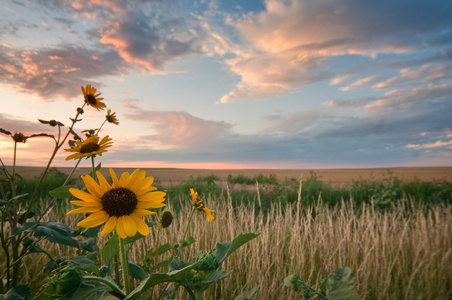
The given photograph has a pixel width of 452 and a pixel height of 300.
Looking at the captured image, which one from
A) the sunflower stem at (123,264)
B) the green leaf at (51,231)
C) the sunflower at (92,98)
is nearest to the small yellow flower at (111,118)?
the sunflower at (92,98)

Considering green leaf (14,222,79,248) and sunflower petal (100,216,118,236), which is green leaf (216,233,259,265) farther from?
green leaf (14,222,79,248)

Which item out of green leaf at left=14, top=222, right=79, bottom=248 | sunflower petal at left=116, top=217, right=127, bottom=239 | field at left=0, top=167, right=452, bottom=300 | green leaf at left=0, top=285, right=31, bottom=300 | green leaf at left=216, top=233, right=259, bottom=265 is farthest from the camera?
field at left=0, top=167, right=452, bottom=300

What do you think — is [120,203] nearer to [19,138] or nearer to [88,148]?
[88,148]

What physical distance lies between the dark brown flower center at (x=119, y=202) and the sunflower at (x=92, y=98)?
3.87 ft

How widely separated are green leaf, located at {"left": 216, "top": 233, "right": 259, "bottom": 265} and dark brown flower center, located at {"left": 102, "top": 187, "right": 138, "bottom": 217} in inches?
12.5

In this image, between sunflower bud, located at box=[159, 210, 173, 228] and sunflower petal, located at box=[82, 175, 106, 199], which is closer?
sunflower petal, located at box=[82, 175, 106, 199]

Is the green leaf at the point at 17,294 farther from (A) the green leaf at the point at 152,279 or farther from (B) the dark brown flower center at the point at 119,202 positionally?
(A) the green leaf at the point at 152,279

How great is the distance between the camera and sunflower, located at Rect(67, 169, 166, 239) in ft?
3.18

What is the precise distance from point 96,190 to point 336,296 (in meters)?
0.98

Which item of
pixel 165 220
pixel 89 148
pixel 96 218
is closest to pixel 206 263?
pixel 96 218

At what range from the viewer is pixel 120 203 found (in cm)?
100

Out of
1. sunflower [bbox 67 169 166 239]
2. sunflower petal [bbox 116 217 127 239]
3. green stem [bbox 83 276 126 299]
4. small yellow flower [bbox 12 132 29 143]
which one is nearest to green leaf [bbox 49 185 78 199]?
sunflower [bbox 67 169 166 239]

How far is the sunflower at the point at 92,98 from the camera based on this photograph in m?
2.03

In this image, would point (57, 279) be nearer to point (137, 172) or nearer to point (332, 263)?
point (137, 172)
